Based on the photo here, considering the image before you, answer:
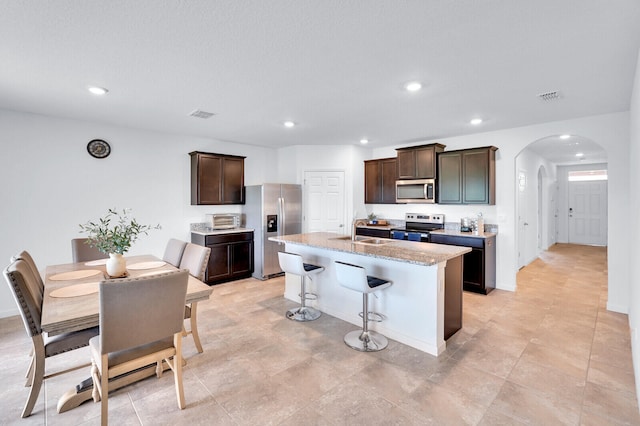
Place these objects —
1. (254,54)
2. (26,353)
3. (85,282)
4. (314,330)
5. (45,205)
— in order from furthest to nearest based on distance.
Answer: (45,205) → (314,330) → (26,353) → (85,282) → (254,54)

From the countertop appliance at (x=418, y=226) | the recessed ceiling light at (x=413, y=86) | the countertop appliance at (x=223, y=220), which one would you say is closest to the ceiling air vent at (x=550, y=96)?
the recessed ceiling light at (x=413, y=86)

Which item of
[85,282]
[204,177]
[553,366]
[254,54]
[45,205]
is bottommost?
[553,366]

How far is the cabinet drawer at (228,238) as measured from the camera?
4980 mm

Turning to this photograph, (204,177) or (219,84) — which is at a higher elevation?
(219,84)

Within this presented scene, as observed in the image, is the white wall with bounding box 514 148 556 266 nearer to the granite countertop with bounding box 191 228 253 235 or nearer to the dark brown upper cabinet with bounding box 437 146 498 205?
the dark brown upper cabinet with bounding box 437 146 498 205

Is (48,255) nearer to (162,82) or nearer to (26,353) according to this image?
(26,353)

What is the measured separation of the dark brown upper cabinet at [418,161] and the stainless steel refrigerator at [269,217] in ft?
6.63

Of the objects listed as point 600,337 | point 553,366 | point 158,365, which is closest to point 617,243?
point 600,337

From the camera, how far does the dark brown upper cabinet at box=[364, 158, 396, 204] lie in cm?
598

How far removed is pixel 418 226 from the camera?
5.76 m

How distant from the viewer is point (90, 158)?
14.2 feet

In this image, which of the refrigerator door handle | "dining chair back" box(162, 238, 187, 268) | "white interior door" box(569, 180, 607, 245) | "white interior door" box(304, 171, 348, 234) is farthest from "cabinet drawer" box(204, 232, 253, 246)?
"white interior door" box(569, 180, 607, 245)

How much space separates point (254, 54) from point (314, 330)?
2.75 meters

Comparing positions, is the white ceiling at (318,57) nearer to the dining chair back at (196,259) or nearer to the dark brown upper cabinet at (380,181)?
the dining chair back at (196,259)
